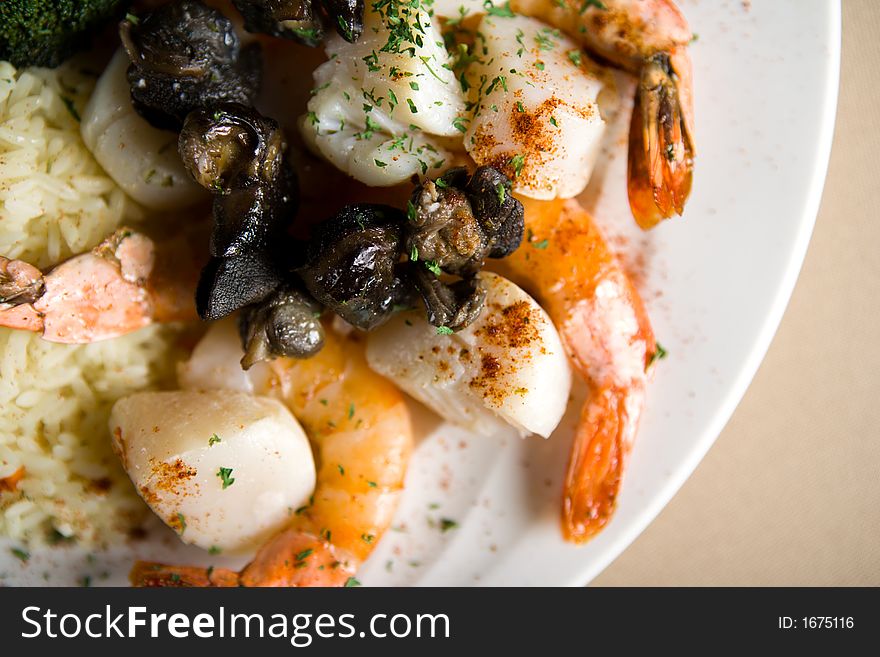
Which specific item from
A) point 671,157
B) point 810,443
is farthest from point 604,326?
point 810,443

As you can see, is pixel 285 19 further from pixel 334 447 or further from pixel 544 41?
pixel 334 447

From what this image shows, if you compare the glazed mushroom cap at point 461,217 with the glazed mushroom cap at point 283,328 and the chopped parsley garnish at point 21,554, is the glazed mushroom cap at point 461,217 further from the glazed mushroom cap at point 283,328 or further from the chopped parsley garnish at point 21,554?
the chopped parsley garnish at point 21,554

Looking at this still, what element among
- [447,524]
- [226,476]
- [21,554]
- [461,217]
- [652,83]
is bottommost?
[21,554]

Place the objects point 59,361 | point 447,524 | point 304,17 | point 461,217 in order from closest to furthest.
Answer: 1. point 461,217
2. point 304,17
3. point 59,361
4. point 447,524

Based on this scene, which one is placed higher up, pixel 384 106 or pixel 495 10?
pixel 495 10

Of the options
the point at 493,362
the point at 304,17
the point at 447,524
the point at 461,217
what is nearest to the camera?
the point at 461,217

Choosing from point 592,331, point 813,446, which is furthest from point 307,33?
point 813,446

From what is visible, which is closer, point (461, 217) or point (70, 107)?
point (461, 217)

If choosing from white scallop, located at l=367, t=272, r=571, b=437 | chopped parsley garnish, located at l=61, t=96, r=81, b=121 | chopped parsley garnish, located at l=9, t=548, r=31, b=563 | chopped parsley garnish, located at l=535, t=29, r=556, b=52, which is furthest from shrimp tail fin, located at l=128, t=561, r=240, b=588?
chopped parsley garnish, located at l=535, t=29, r=556, b=52
